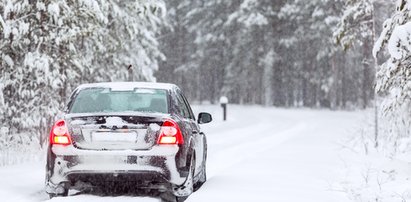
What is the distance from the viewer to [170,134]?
7.50 meters

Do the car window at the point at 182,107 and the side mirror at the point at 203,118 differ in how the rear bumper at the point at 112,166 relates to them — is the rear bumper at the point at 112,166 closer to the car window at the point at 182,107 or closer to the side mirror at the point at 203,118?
the car window at the point at 182,107

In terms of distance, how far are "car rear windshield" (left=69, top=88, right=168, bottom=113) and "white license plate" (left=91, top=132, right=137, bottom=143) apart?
54 cm

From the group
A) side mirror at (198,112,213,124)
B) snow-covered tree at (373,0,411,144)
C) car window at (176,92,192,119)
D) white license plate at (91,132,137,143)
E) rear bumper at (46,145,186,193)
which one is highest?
snow-covered tree at (373,0,411,144)

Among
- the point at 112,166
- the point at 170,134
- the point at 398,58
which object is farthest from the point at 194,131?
the point at 398,58

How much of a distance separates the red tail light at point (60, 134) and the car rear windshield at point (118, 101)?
0.43m

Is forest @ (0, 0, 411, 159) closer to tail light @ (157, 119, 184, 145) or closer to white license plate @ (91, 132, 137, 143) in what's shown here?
tail light @ (157, 119, 184, 145)

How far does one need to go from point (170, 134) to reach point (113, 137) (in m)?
0.69

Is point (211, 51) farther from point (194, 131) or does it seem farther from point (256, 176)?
point (194, 131)

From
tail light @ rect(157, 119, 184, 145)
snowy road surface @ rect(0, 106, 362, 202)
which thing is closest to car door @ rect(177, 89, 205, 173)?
snowy road surface @ rect(0, 106, 362, 202)

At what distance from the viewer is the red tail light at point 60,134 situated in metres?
7.41

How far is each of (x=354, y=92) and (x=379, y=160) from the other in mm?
39971

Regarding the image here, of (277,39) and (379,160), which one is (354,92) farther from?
(379,160)

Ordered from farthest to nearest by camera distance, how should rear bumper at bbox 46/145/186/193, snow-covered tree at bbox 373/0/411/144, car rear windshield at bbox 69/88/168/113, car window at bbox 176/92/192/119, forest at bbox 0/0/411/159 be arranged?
forest at bbox 0/0/411/159 < car window at bbox 176/92/192/119 < snow-covered tree at bbox 373/0/411/144 < car rear windshield at bbox 69/88/168/113 < rear bumper at bbox 46/145/186/193

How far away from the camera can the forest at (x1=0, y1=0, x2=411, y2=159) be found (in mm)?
12023
